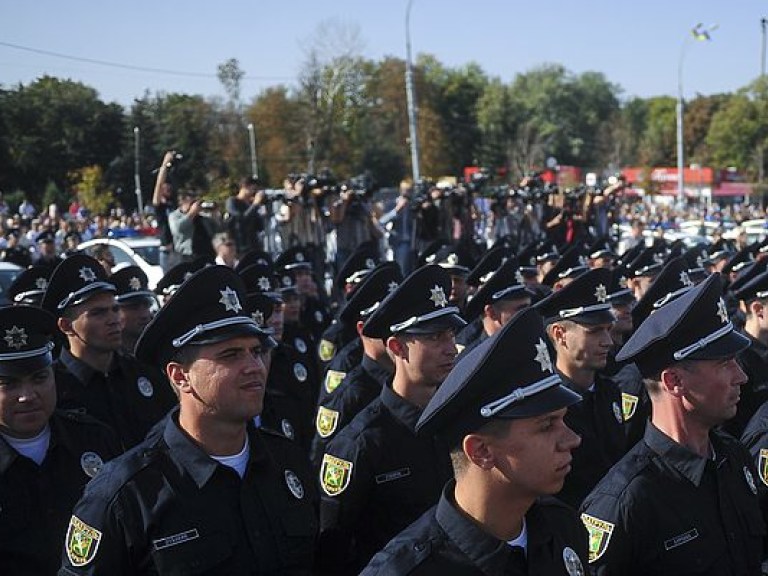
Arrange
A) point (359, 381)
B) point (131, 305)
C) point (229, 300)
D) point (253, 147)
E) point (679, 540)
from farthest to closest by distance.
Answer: point (253, 147) < point (131, 305) < point (359, 381) < point (229, 300) < point (679, 540)

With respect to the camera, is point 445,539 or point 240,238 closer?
point 445,539

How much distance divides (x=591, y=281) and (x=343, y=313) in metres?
1.70

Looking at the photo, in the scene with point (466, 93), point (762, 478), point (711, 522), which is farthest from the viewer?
point (466, 93)

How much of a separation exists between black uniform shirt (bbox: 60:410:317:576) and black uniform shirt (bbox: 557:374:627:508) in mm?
1663

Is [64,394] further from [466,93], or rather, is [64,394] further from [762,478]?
[466,93]

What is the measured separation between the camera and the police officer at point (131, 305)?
6.86 metres

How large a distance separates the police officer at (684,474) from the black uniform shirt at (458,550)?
626 millimetres

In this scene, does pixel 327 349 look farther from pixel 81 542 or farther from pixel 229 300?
pixel 81 542

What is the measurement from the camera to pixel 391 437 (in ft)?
14.1

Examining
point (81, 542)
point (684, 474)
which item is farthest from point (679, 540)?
point (81, 542)

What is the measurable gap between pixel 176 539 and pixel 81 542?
11.8 inches

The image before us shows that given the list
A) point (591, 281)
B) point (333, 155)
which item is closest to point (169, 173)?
point (591, 281)

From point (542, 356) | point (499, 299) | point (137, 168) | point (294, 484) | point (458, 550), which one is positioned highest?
point (542, 356)

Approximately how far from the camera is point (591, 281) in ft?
18.5
